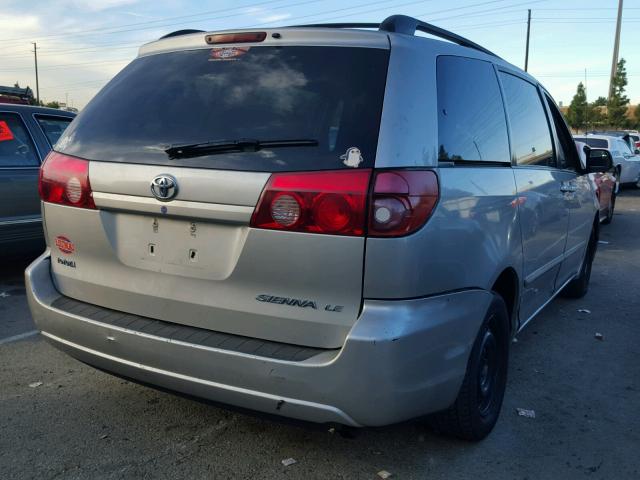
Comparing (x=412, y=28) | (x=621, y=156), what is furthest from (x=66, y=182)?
(x=621, y=156)

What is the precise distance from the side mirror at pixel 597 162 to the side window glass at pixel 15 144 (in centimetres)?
519

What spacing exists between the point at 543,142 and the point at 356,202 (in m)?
2.40

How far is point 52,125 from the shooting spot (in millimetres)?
6605

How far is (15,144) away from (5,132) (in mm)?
144

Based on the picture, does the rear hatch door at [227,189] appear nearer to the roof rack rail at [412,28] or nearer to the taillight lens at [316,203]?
the taillight lens at [316,203]

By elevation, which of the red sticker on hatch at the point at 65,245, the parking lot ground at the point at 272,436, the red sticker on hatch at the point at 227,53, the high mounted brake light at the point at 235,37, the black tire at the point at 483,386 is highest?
the high mounted brake light at the point at 235,37

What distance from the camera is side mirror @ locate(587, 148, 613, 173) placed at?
5312 mm

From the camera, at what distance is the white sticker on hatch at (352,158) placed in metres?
2.38

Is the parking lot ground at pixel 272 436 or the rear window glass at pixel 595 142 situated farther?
the rear window glass at pixel 595 142

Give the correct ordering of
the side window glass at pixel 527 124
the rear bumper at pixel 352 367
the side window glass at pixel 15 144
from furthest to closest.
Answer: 1. the side window glass at pixel 15 144
2. the side window glass at pixel 527 124
3. the rear bumper at pixel 352 367

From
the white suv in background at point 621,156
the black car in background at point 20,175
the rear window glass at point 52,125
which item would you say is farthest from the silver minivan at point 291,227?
the white suv in background at point 621,156

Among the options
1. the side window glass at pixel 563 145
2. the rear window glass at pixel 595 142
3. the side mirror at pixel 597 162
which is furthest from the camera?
the rear window glass at pixel 595 142

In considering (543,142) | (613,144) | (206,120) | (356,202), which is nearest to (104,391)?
(206,120)

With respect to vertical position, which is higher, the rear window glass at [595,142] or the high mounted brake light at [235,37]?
the high mounted brake light at [235,37]
